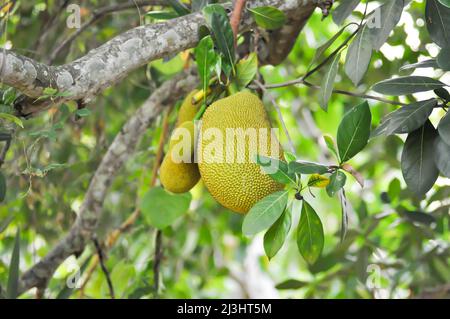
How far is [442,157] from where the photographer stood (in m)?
0.79

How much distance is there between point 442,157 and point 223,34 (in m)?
0.33

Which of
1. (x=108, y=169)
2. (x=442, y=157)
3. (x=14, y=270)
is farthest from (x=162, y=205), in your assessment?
(x=442, y=157)

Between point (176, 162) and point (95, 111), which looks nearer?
point (176, 162)

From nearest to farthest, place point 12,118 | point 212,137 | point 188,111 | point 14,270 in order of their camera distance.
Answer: point 12,118, point 212,137, point 188,111, point 14,270

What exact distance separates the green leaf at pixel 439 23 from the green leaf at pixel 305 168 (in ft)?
0.84

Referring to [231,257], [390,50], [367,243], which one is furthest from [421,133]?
[231,257]

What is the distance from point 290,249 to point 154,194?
1521mm

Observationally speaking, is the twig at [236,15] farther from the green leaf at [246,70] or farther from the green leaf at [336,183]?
the green leaf at [336,183]

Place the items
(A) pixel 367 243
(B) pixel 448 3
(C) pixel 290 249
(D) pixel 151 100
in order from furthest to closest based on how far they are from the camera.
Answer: (C) pixel 290 249, (A) pixel 367 243, (D) pixel 151 100, (B) pixel 448 3

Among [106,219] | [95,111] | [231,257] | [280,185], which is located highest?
[280,185]

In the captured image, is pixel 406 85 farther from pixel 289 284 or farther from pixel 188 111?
pixel 289 284

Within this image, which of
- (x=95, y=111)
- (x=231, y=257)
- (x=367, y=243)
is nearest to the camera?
(x=367, y=243)

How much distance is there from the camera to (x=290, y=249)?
2.73 metres
